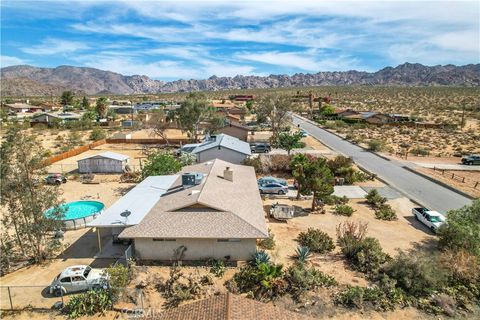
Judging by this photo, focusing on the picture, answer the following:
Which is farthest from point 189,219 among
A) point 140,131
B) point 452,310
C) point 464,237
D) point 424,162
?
point 140,131

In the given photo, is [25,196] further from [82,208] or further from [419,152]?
[419,152]

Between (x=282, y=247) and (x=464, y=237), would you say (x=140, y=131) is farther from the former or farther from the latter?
(x=464, y=237)

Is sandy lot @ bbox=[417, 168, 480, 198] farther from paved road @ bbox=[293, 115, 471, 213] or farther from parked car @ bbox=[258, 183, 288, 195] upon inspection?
parked car @ bbox=[258, 183, 288, 195]

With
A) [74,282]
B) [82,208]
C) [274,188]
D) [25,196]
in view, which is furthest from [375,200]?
[25,196]

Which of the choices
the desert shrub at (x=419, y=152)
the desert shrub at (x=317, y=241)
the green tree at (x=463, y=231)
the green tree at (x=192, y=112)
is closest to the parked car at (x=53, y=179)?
the green tree at (x=192, y=112)

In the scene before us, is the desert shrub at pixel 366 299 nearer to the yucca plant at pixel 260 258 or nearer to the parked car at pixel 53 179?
the yucca plant at pixel 260 258

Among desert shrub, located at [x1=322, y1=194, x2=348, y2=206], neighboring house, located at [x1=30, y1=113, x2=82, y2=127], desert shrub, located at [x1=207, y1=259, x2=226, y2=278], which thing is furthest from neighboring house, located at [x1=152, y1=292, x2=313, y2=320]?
neighboring house, located at [x1=30, y1=113, x2=82, y2=127]
